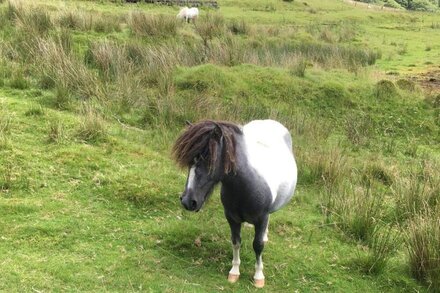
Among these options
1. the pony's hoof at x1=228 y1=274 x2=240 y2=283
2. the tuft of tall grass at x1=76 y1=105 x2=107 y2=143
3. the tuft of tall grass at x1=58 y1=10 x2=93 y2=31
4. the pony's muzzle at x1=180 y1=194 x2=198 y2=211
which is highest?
the tuft of tall grass at x1=58 y1=10 x2=93 y2=31

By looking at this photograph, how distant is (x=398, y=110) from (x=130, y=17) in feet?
25.9

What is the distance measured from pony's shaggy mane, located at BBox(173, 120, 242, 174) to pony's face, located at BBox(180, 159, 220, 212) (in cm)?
4

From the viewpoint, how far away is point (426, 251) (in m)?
4.62

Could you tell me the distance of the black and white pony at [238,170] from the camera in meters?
3.59

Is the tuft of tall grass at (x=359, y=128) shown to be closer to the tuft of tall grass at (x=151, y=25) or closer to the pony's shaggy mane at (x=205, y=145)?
the pony's shaggy mane at (x=205, y=145)

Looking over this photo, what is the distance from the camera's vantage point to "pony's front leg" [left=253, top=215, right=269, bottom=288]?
4.16 metres

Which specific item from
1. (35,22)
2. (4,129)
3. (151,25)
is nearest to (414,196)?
(4,129)

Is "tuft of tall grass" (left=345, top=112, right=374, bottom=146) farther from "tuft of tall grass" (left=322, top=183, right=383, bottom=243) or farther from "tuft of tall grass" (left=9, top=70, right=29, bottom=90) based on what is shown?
"tuft of tall grass" (left=9, top=70, right=29, bottom=90)

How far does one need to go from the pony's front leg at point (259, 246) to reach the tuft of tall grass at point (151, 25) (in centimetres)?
961

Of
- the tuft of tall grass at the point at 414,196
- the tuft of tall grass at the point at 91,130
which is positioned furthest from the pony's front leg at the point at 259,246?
the tuft of tall grass at the point at 91,130

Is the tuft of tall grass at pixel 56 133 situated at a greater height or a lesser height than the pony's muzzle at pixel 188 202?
lesser

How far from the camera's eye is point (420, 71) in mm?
15414

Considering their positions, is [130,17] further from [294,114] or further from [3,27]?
[294,114]

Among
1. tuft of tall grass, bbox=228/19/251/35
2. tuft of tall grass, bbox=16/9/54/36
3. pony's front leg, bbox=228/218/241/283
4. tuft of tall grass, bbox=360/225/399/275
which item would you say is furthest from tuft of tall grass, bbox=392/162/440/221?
tuft of tall grass, bbox=228/19/251/35
